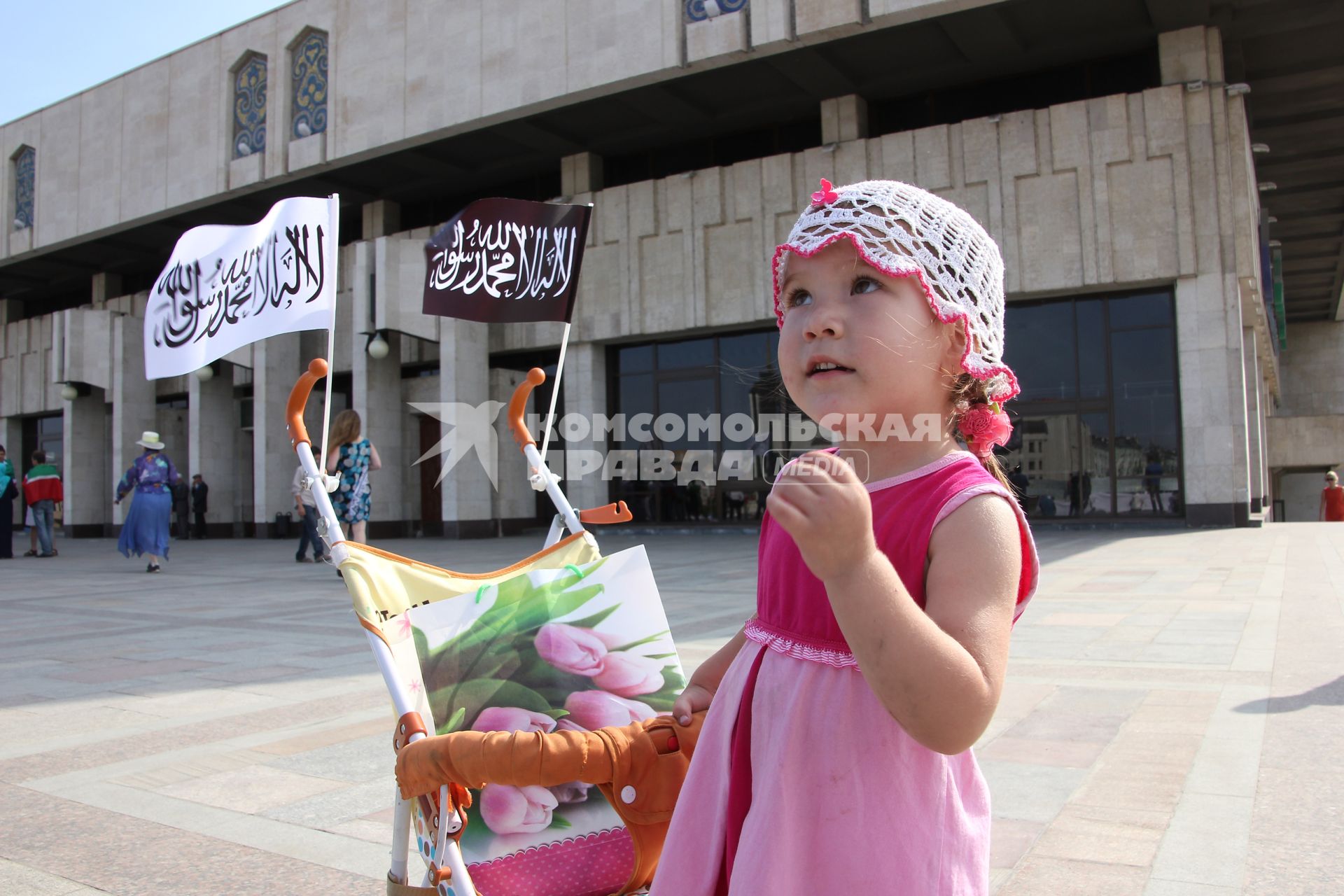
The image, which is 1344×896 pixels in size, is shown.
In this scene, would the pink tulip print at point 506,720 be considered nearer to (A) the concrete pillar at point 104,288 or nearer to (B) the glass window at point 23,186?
(A) the concrete pillar at point 104,288

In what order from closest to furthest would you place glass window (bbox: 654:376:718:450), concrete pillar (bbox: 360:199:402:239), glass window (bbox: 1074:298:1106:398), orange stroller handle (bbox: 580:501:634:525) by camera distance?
orange stroller handle (bbox: 580:501:634:525) → glass window (bbox: 1074:298:1106:398) → glass window (bbox: 654:376:718:450) → concrete pillar (bbox: 360:199:402:239)

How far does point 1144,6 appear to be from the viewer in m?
14.4

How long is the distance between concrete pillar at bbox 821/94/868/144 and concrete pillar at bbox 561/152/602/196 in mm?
5088

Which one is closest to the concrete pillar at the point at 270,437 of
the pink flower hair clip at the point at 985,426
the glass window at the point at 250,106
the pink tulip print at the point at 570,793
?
the glass window at the point at 250,106

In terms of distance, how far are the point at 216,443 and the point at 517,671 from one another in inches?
903

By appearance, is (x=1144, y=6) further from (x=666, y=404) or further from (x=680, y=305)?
(x=666, y=404)

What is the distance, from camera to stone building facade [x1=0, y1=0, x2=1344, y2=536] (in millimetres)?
14391

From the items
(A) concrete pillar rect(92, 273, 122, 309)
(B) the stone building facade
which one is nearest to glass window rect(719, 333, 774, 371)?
(B) the stone building facade

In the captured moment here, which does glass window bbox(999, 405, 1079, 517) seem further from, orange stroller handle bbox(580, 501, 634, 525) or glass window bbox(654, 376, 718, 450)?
orange stroller handle bbox(580, 501, 634, 525)

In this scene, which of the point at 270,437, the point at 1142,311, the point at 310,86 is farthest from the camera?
the point at 270,437

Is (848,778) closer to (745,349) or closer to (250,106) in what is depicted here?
(745,349)

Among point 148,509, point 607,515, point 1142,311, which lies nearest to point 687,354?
point 1142,311

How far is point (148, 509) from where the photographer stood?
39.8 feet

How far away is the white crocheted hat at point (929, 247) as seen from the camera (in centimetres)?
109
